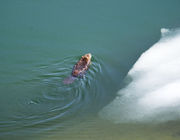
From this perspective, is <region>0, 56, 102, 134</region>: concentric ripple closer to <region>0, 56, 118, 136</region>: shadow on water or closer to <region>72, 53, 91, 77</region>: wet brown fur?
<region>0, 56, 118, 136</region>: shadow on water

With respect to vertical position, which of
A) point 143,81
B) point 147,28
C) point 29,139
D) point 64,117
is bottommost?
point 29,139

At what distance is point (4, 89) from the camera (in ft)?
24.2

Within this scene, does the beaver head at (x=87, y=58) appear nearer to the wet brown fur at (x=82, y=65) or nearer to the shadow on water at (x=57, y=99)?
the wet brown fur at (x=82, y=65)

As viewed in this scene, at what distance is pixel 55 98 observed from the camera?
711cm

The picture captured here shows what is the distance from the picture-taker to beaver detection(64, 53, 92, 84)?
7703 millimetres

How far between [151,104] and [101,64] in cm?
191

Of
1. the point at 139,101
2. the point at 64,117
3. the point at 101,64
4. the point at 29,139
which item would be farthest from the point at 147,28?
the point at 29,139

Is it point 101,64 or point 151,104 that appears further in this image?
point 101,64

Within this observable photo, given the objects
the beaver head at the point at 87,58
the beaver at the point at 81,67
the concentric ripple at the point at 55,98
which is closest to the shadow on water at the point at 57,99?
the concentric ripple at the point at 55,98

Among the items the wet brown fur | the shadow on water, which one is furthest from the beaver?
the shadow on water

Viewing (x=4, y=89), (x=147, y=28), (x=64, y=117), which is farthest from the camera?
(x=147, y=28)

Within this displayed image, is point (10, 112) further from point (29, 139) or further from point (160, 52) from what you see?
point (160, 52)

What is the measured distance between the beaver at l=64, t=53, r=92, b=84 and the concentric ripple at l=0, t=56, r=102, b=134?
13 centimetres

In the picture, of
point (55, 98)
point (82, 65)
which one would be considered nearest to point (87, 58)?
point (82, 65)
